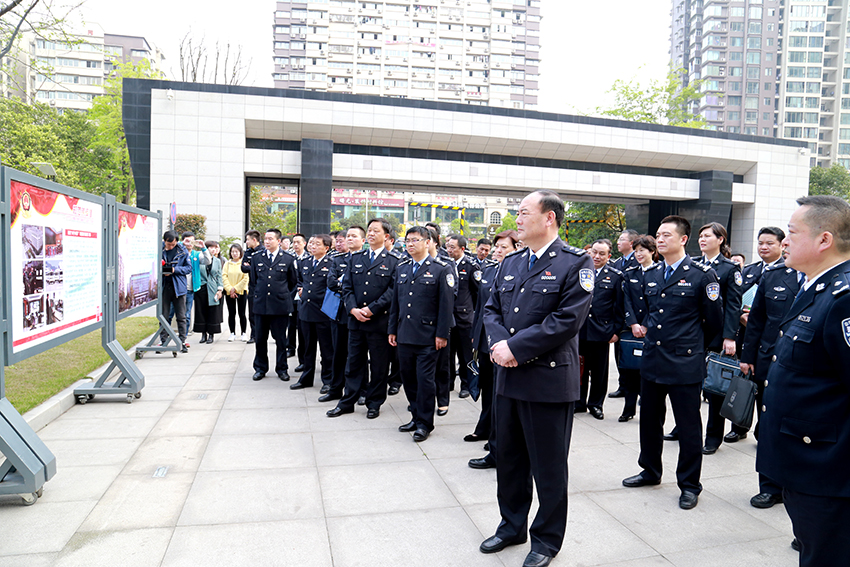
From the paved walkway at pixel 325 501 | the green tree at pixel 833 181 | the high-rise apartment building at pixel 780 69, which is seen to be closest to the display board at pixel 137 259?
the paved walkway at pixel 325 501

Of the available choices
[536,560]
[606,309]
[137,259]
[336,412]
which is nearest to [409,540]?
[536,560]

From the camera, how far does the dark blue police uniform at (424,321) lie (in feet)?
17.3

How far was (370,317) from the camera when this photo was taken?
5879 mm

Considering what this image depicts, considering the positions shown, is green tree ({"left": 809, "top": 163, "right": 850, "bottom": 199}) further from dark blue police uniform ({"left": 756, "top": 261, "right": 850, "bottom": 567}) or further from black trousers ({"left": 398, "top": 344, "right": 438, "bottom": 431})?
dark blue police uniform ({"left": 756, "top": 261, "right": 850, "bottom": 567})

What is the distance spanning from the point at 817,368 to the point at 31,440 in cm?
460

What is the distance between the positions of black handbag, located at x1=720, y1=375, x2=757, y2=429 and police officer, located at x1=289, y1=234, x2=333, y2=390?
14.8ft

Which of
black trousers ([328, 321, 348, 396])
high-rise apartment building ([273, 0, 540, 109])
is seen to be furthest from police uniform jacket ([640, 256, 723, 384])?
high-rise apartment building ([273, 0, 540, 109])

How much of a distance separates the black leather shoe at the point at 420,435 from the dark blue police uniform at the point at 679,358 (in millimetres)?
1936

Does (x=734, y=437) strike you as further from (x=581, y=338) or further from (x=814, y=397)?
(x=814, y=397)

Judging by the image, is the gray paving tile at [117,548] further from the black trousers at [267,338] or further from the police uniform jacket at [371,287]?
the black trousers at [267,338]

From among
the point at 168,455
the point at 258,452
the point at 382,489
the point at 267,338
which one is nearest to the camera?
the point at 382,489

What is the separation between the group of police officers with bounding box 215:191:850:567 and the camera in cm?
213

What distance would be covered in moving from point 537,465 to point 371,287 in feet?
11.1

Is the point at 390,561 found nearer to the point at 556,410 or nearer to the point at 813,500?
the point at 556,410
